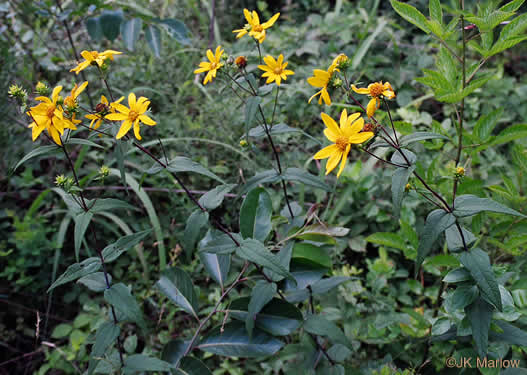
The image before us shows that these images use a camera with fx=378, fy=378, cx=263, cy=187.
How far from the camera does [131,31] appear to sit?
207 cm

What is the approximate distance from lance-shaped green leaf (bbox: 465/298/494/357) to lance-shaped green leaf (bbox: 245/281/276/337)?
57 cm

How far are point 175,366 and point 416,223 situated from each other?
1376 millimetres

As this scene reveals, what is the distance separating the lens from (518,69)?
9.82 ft

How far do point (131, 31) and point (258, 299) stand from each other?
1648 millimetres

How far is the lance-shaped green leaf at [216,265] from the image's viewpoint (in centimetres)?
148

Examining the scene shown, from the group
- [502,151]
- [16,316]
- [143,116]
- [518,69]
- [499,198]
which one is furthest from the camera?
[518,69]

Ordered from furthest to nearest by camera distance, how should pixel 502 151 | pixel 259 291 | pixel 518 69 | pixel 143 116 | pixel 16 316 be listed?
pixel 518 69
pixel 502 151
pixel 16 316
pixel 259 291
pixel 143 116

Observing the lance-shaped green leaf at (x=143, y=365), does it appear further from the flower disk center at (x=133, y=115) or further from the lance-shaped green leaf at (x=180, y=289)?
the flower disk center at (x=133, y=115)

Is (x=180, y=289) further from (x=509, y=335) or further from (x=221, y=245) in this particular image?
(x=509, y=335)

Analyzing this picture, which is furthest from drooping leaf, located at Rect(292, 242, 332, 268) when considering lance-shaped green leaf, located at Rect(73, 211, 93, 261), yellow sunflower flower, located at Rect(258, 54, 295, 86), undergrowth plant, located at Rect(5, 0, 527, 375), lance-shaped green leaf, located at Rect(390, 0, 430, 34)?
lance-shaped green leaf, located at Rect(390, 0, 430, 34)

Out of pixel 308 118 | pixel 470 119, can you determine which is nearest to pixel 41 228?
pixel 308 118

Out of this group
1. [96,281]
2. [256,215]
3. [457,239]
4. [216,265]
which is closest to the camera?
[457,239]

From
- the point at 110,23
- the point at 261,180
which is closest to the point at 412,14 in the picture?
the point at 261,180

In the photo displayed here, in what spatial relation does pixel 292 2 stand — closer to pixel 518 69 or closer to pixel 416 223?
pixel 518 69
